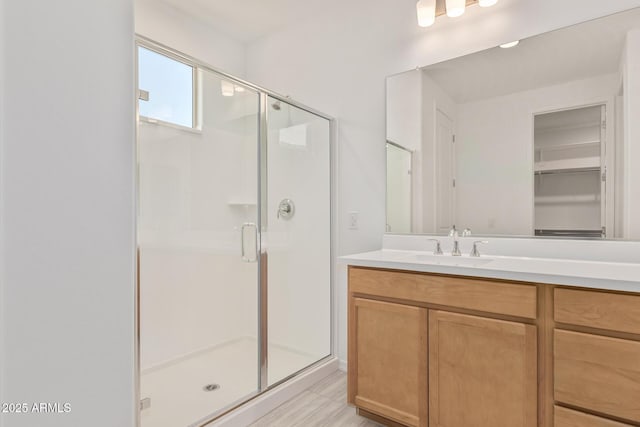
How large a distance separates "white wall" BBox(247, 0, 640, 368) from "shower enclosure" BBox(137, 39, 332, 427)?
165mm

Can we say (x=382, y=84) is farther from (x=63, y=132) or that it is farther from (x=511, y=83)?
(x=63, y=132)

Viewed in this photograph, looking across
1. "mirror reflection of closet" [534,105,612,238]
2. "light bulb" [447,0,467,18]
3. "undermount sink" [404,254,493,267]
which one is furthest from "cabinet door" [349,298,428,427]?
"light bulb" [447,0,467,18]

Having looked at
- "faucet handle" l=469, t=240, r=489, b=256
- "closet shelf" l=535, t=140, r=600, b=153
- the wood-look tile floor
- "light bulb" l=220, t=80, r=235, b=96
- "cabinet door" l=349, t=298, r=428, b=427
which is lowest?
the wood-look tile floor

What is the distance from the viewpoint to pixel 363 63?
7.85 feet

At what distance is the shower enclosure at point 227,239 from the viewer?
6.87 feet

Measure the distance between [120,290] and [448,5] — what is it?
7.23 ft

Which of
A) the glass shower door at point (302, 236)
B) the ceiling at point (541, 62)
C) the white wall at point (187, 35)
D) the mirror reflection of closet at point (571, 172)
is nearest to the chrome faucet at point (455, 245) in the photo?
the mirror reflection of closet at point (571, 172)

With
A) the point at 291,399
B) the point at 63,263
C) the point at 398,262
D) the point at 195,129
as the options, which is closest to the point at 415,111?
the point at 398,262

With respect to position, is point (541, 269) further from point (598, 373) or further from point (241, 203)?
point (241, 203)

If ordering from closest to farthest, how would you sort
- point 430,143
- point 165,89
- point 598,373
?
point 598,373, point 165,89, point 430,143

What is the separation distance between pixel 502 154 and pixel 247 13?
81.6 inches

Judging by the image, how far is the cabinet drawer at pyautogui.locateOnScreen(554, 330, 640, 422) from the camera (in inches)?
43.9

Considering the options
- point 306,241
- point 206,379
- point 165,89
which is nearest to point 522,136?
point 306,241

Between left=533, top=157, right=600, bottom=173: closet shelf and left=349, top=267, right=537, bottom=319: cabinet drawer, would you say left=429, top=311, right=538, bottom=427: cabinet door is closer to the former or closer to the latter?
left=349, top=267, right=537, bottom=319: cabinet drawer
